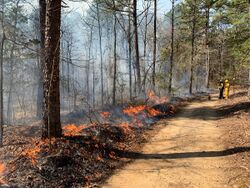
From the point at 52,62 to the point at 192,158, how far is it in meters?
4.91

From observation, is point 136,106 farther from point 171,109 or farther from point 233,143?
point 233,143

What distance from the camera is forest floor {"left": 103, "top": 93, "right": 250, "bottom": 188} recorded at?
7371mm

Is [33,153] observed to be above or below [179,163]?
above

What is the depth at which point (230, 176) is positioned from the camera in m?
7.70

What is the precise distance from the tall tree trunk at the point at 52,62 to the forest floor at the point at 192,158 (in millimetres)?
2413

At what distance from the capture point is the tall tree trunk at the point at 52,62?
8422 mm

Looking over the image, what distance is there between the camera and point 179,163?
8.62m

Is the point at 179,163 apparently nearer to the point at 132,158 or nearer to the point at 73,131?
the point at 132,158

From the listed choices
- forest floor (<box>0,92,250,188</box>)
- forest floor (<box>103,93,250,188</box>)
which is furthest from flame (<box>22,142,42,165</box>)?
forest floor (<box>103,93,250,188</box>)

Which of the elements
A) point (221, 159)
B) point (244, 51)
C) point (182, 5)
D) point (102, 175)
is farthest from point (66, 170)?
point (182, 5)

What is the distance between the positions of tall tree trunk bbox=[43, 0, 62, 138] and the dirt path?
243 cm

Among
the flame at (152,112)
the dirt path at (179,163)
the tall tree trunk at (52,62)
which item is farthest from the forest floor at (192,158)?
the tall tree trunk at (52,62)

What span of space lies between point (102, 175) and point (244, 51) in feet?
49.3

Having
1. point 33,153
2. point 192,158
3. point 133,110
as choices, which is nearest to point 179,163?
point 192,158
